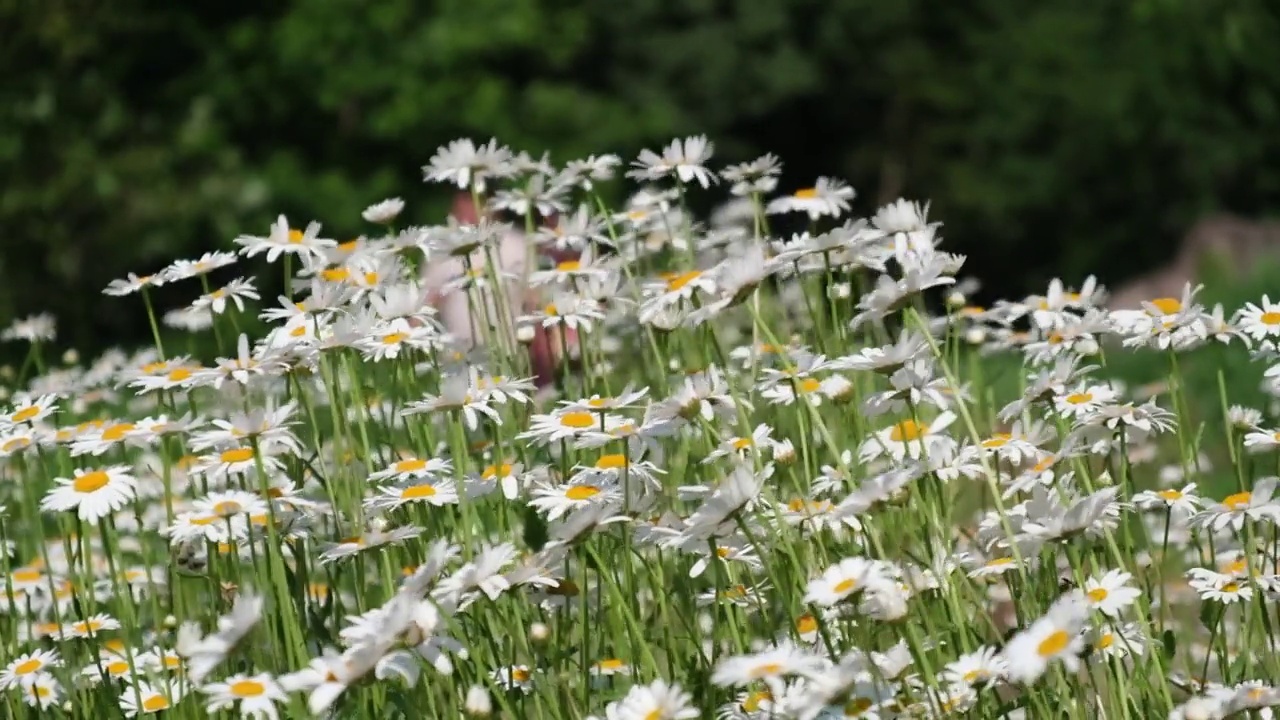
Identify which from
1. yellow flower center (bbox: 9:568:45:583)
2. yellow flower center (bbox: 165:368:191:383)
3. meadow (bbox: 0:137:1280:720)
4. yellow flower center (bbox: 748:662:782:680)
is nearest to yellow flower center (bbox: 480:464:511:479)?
meadow (bbox: 0:137:1280:720)

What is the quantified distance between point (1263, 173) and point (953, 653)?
15.5 metres

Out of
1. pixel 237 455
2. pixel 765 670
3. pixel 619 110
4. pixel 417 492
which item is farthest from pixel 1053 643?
pixel 619 110

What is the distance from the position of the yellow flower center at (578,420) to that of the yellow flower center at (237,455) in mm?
395

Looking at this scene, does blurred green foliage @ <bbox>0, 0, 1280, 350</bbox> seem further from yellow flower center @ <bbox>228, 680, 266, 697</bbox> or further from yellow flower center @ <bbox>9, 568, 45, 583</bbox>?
yellow flower center @ <bbox>228, 680, 266, 697</bbox>

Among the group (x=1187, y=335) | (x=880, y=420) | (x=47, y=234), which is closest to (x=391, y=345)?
(x=1187, y=335)

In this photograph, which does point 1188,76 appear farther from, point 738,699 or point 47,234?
point 738,699

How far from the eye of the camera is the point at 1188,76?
650 inches

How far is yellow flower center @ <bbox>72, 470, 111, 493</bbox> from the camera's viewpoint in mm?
2139

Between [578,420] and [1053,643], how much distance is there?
0.83 meters

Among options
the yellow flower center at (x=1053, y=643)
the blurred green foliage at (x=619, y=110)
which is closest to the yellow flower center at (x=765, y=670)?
the yellow flower center at (x=1053, y=643)

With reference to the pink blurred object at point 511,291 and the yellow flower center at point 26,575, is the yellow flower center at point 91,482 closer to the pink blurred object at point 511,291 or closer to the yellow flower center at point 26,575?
the pink blurred object at point 511,291

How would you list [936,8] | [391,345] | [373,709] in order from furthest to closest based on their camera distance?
[936,8], [391,345], [373,709]

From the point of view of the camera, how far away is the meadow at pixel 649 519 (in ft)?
5.77

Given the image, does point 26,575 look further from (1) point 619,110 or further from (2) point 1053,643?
(1) point 619,110
